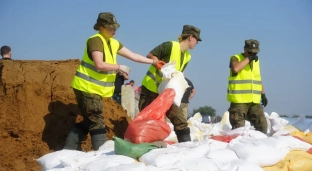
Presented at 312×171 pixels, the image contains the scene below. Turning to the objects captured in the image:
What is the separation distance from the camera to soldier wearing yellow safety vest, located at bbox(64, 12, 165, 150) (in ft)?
16.6

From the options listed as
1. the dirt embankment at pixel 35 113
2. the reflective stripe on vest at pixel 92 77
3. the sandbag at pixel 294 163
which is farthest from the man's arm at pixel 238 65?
the sandbag at pixel 294 163

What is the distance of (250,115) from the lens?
23.0ft

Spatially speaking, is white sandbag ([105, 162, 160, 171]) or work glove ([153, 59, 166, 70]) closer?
white sandbag ([105, 162, 160, 171])

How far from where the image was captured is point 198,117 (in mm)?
8562

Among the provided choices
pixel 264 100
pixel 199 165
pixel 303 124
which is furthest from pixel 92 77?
pixel 303 124

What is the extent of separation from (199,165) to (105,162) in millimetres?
700

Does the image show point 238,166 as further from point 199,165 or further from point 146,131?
point 146,131

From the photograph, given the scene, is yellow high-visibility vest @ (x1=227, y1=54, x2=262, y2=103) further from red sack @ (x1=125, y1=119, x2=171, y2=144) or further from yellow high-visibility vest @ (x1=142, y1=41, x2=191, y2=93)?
red sack @ (x1=125, y1=119, x2=171, y2=144)

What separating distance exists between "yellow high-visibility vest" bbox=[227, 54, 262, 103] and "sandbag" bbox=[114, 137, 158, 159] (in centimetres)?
302

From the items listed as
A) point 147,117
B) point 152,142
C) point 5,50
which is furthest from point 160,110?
point 5,50

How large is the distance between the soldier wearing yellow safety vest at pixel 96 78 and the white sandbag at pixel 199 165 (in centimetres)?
146

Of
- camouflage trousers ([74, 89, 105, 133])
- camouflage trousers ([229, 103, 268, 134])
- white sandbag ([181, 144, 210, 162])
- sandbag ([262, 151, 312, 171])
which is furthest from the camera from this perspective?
camouflage trousers ([229, 103, 268, 134])

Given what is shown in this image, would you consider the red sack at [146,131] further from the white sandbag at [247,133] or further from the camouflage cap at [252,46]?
the camouflage cap at [252,46]

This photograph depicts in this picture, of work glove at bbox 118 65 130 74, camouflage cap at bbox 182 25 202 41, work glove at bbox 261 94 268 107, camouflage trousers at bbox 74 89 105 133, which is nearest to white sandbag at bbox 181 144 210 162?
work glove at bbox 118 65 130 74
